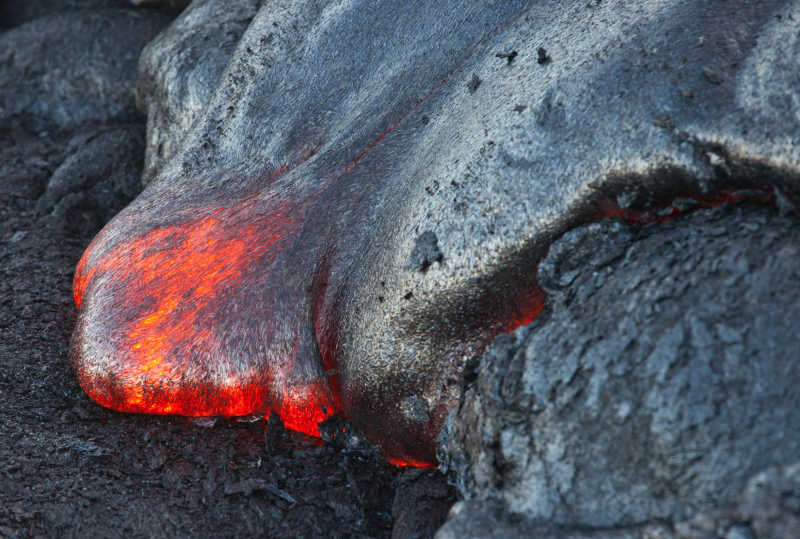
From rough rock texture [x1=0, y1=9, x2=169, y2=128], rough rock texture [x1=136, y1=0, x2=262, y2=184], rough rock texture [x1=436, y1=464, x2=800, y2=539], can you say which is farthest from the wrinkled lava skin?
rough rock texture [x1=0, y1=9, x2=169, y2=128]

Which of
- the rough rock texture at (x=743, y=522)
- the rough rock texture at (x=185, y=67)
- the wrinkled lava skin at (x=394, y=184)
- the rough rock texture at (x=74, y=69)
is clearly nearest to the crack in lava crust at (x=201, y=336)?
the wrinkled lava skin at (x=394, y=184)

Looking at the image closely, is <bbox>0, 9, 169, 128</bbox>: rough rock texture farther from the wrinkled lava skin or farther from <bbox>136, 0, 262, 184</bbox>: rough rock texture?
the wrinkled lava skin

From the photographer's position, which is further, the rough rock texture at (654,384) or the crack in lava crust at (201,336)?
the crack in lava crust at (201,336)

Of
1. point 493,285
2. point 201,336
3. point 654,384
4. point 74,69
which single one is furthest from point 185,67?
point 654,384

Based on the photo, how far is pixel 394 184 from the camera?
86.3 inches

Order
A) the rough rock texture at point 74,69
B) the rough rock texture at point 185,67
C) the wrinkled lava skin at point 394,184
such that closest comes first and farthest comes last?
the wrinkled lava skin at point 394,184
the rough rock texture at point 185,67
the rough rock texture at point 74,69

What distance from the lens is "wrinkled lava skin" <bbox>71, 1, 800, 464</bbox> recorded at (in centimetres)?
160

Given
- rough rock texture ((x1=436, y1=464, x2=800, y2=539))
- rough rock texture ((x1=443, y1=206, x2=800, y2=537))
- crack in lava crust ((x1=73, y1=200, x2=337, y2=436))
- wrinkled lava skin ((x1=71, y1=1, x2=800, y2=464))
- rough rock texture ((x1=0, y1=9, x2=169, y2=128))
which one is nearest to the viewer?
rough rock texture ((x1=436, y1=464, x2=800, y2=539))

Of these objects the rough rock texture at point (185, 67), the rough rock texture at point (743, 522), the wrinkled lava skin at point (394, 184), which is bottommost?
the rough rock texture at point (743, 522)

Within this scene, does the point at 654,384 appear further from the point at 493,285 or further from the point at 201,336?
the point at 201,336

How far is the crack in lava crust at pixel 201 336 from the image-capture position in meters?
2.34

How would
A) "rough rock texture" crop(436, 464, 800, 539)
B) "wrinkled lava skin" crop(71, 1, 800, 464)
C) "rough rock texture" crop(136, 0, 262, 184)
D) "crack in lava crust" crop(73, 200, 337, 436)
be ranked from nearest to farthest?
"rough rock texture" crop(436, 464, 800, 539) → "wrinkled lava skin" crop(71, 1, 800, 464) → "crack in lava crust" crop(73, 200, 337, 436) → "rough rock texture" crop(136, 0, 262, 184)

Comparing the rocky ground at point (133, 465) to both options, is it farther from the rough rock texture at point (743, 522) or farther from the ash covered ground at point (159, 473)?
the rough rock texture at point (743, 522)

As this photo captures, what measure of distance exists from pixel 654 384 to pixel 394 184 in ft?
3.48
